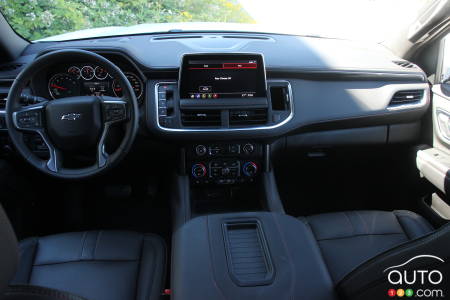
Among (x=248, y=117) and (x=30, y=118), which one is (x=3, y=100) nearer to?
(x=30, y=118)

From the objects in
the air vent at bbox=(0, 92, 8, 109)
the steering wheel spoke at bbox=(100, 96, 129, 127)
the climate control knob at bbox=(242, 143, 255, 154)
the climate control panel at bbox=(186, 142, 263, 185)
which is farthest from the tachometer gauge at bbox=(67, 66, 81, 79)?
the climate control knob at bbox=(242, 143, 255, 154)

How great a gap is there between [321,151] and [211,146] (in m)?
0.67

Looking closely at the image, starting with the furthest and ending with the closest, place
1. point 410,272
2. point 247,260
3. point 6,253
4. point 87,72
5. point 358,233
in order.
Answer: point 87,72 → point 358,233 → point 247,260 → point 410,272 → point 6,253

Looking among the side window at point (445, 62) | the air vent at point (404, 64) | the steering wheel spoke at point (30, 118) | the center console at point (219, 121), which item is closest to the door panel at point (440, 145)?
the side window at point (445, 62)

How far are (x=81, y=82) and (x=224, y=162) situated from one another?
78 cm

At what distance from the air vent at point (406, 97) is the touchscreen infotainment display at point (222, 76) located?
750 mm

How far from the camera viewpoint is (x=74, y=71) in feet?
Result: 6.08

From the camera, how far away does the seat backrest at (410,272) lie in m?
0.93

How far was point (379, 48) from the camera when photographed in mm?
2461

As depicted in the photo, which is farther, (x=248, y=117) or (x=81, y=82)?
(x=248, y=117)

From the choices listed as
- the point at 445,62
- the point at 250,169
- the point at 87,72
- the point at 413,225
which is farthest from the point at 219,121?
the point at 445,62

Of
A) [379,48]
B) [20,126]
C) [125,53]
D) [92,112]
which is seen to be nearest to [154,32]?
[125,53]

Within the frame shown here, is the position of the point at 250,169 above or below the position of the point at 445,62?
below

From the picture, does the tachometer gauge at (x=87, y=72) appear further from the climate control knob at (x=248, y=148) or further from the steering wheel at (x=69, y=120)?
the climate control knob at (x=248, y=148)
